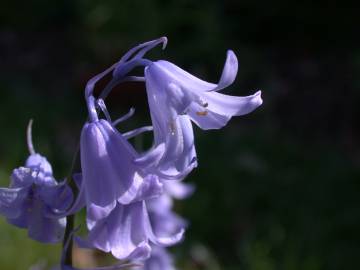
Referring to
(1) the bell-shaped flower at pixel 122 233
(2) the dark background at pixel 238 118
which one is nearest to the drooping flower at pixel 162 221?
(2) the dark background at pixel 238 118

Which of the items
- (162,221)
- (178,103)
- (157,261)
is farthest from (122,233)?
(157,261)

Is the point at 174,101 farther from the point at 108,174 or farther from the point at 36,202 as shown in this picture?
the point at 36,202

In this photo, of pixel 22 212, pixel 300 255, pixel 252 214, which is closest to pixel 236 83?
pixel 252 214

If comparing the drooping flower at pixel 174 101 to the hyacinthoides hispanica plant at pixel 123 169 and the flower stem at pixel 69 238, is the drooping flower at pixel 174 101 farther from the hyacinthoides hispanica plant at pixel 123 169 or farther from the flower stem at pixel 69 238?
the flower stem at pixel 69 238

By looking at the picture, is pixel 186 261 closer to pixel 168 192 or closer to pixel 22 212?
pixel 168 192

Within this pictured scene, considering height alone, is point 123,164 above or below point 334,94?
above

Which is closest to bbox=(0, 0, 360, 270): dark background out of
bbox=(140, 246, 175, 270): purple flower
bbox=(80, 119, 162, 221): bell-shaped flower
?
bbox=(140, 246, 175, 270): purple flower

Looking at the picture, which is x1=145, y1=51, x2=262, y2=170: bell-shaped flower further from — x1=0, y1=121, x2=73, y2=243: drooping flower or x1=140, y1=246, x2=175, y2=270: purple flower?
x1=140, y1=246, x2=175, y2=270: purple flower

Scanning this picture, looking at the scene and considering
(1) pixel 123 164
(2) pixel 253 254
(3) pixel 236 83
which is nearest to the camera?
(1) pixel 123 164
